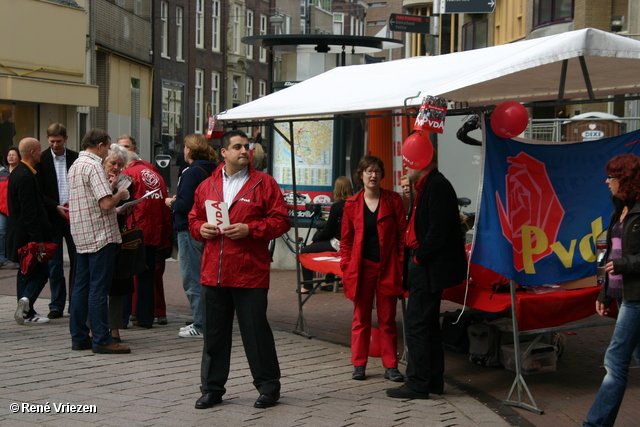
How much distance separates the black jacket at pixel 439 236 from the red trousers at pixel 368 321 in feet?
2.13

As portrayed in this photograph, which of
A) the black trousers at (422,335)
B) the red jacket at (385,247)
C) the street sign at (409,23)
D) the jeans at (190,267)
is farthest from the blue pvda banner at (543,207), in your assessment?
the street sign at (409,23)

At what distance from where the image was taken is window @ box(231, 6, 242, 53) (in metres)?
46.9

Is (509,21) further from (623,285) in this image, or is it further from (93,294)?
(623,285)

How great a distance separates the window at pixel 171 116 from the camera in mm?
38406

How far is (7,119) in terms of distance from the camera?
74.9 ft

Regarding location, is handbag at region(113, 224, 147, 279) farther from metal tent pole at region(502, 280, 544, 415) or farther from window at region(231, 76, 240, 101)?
window at region(231, 76, 240, 101)

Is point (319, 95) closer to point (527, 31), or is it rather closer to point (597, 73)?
point (597, 73)

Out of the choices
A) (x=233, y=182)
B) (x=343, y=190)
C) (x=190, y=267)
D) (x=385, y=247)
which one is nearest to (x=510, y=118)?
(x=385, y=247)

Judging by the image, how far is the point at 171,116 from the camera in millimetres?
39281

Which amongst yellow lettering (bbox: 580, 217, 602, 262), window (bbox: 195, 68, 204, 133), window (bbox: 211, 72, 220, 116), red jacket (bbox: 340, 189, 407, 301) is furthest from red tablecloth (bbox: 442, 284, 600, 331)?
A: window (bbox: 211, 72, 220, 116)

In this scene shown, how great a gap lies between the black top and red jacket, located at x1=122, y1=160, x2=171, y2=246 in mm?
2629

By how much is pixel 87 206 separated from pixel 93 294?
77cm

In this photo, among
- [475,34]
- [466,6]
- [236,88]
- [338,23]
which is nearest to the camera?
[466,6]

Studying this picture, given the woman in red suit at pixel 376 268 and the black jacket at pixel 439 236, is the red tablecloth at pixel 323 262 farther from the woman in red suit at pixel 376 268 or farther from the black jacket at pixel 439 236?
the black jacket at pixel 439 236
